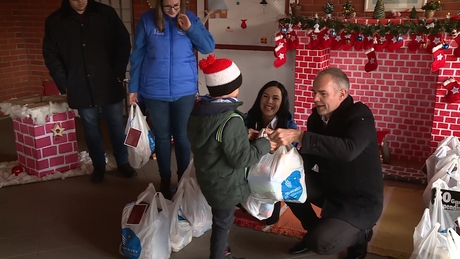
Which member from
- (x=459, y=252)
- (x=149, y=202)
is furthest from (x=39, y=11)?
(x=459, y=252)

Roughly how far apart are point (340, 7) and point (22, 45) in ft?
13.0

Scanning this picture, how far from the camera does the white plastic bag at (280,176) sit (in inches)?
83.7

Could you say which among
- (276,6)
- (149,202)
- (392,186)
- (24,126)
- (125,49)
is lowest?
(392,186)

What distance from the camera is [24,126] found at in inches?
140

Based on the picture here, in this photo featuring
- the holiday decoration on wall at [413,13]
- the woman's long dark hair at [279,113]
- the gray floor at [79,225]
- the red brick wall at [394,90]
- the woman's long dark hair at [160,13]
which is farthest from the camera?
the red brick wall at [394,90]

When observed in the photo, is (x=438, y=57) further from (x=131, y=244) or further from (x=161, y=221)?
(x=131, y=244)

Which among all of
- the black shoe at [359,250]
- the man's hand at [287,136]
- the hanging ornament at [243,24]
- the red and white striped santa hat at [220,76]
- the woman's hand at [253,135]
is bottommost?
the black shoe at [359,250]

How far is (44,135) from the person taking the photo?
355 cm

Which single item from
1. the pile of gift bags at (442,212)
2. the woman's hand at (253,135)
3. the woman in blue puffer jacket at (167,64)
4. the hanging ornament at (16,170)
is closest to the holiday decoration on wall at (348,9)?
the pile of gift bags at (442,212)

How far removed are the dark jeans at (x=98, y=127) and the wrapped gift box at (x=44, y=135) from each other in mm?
284

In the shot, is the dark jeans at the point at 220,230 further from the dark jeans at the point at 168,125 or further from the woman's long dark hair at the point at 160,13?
the woman's long dark hair at the point at 160,13

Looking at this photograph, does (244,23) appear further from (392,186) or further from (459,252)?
(459,252)

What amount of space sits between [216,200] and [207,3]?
2.85 m

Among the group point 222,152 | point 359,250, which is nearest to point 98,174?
point 222,152
